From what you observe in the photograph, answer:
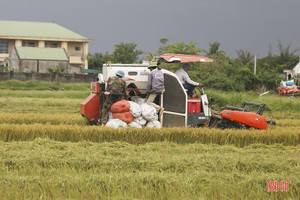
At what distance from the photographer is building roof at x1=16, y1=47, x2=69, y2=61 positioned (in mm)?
46031

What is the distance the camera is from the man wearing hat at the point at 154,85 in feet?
32.4

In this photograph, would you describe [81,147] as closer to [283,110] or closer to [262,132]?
[262,132]

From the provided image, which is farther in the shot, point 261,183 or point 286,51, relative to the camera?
point 286,51

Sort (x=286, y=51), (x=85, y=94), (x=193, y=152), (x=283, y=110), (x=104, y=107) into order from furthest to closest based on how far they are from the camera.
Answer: (x=286, y=51), (x=85, y=94), (x=283, y=110), (x=104, y=107), (x=193, y=152)

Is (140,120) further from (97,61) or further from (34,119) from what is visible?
(97,61)

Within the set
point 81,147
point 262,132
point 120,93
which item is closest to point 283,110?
point 262,132

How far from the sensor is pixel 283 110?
734 inches

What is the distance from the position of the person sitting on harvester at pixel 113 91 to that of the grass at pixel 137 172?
5.48 feet

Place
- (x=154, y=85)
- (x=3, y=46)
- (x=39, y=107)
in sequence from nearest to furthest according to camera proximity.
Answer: (x=154, y=85)
(x=39, y=107)
(x=3, y=46)

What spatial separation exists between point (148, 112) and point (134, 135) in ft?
2.71

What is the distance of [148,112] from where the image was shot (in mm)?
9797

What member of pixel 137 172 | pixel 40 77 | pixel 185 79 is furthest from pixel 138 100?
pixel 40 77

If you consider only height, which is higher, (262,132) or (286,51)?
(286,51)

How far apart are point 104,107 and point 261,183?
16.8 ft
